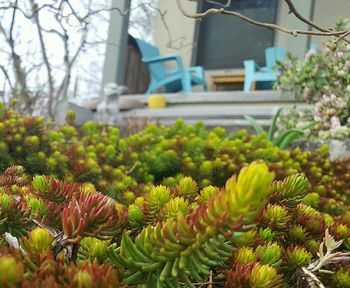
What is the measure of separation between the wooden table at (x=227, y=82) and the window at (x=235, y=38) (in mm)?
241

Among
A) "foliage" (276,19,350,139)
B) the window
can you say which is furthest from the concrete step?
the window

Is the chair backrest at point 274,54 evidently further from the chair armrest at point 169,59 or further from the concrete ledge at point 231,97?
the chair armrest at point 169,59

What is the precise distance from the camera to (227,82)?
9.11m

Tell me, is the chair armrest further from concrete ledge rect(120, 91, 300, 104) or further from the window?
the window

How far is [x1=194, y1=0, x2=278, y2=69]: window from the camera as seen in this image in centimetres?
Result: 902

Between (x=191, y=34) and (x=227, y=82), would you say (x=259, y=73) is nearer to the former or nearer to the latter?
(x=227, y=82)

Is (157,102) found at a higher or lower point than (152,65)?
lower

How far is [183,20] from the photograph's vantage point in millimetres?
9461

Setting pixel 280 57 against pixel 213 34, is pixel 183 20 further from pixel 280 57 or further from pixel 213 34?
pixel 280 57

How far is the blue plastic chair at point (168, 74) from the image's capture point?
780 centimetres

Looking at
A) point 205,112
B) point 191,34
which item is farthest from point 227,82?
point 205,112

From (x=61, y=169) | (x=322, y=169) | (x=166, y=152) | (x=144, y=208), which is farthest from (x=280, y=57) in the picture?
(x=144, y=208)

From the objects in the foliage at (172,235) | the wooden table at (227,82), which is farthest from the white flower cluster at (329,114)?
the foliage at (172,235)

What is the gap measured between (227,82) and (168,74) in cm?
142
